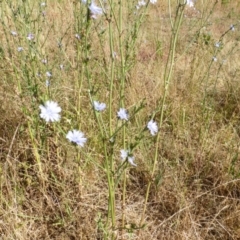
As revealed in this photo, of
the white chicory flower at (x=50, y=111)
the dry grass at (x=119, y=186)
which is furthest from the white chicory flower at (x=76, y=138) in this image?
the dry grass at (x=119, y=186)

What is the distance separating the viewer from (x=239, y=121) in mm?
2215

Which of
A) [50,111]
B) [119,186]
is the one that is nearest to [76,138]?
[50,111]

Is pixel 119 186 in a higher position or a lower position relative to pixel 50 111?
lower

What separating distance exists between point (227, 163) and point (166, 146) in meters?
0.36

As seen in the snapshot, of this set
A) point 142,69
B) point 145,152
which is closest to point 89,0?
point 145,152

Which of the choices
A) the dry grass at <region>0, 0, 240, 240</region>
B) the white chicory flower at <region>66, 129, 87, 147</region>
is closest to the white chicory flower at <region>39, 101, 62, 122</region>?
the white chicory flower at <region>66, 129, 87, 147</region>

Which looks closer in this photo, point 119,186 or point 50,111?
point 50,111

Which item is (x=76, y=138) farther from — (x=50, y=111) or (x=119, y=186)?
(x=119, y=186)

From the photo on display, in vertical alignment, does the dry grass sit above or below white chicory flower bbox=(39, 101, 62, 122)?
below

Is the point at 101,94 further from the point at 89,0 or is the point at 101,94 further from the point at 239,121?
the point at 89,0

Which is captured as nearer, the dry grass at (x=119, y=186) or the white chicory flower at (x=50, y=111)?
the white chicory flower at (x=50, y=111)

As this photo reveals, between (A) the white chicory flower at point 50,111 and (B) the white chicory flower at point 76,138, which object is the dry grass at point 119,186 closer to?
(B) the white chicory flower at point 76,138

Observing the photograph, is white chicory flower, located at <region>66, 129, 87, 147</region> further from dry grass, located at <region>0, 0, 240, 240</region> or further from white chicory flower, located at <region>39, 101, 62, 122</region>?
dry grass, located at <region>0, 0, 240, 240</region>

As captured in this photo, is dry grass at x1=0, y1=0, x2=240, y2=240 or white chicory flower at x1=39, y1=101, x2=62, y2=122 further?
dry grass at x1=0, y1=0, x2=240, y2=240
